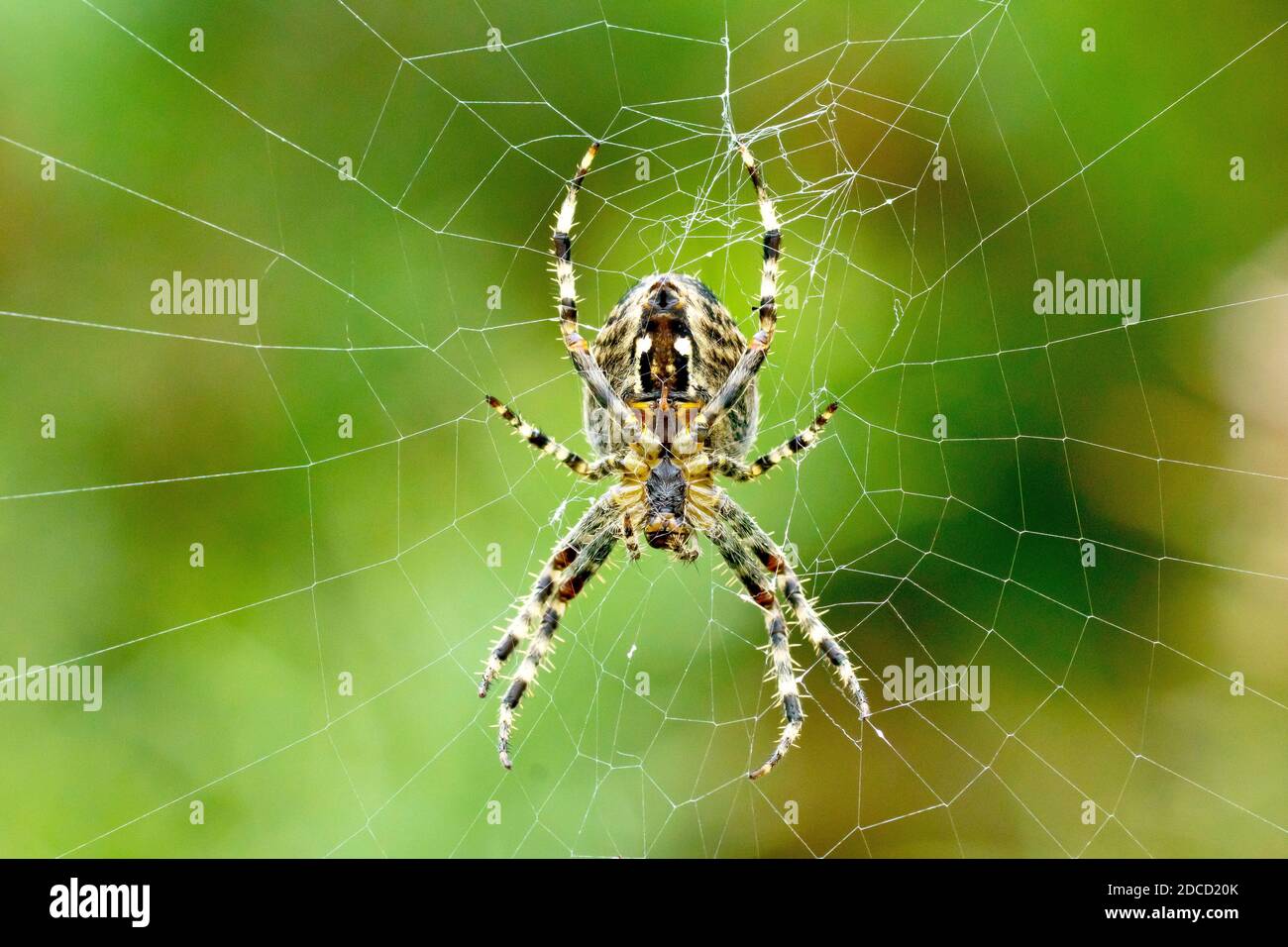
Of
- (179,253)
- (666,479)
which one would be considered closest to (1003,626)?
(666,479)

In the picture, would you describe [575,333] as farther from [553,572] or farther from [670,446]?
[553,572]

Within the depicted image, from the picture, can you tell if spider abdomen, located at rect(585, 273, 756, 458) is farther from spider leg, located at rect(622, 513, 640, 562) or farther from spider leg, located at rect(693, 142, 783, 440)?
spider leg, located at rect(622, 513, 640, 562)

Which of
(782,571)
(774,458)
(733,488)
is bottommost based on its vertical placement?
(782,571)

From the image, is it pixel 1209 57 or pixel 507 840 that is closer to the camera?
pixel 507 840

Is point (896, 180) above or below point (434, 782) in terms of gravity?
above

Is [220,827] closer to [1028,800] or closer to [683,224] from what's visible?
[683,224]

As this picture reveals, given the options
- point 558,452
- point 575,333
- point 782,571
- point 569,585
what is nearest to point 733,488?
point 782,571

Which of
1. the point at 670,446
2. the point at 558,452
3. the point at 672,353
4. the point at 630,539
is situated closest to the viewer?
the point at 672,353
